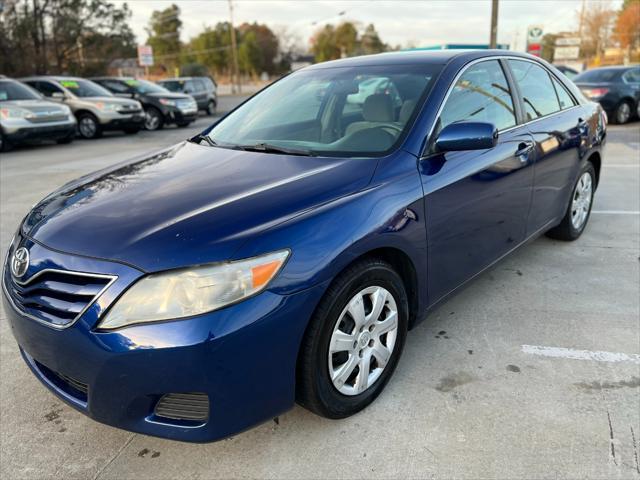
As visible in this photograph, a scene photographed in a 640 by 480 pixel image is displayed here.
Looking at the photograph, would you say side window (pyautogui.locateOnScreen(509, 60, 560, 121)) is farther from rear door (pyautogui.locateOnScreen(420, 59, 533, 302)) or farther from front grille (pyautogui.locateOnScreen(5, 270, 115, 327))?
front grille (pyautogui.locateOnScreen(5, 270, 115, 327))

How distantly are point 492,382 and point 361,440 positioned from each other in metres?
0.79

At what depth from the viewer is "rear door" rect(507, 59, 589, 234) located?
3.64m

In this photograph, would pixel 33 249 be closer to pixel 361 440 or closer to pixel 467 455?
pixel 361 440

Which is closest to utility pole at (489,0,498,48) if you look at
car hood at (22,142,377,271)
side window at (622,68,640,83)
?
side window at (622,68,640,83)

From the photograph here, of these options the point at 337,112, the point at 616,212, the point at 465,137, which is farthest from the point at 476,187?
the point at 616,212

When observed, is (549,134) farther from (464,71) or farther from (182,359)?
(182,359)

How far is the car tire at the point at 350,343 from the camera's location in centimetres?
210

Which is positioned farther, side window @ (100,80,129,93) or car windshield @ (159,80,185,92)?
car windshield @ (159,80,185,92)

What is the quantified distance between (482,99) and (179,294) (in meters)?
2.27

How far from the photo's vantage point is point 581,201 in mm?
4641

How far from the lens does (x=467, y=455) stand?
2.17 m

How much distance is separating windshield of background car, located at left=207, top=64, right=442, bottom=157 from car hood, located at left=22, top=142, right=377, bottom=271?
9.2 inches

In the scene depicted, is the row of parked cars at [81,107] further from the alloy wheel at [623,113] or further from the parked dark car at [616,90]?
the alloy wheel at [623,113]

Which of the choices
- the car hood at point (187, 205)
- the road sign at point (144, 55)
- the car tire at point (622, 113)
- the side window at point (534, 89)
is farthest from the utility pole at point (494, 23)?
the car hood at point (187, 205)
